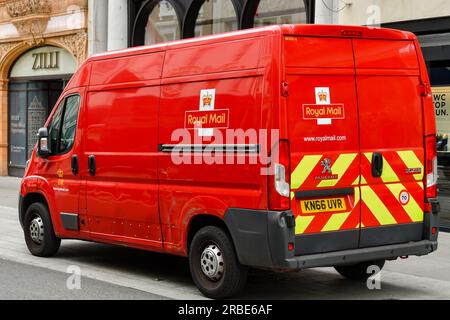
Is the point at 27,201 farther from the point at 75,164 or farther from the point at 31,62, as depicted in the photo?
the point at 31,62

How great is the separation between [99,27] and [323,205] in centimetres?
1500

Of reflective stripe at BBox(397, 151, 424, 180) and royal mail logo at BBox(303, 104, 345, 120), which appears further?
reflective stripe at BBox(397, 151, 424, 180)

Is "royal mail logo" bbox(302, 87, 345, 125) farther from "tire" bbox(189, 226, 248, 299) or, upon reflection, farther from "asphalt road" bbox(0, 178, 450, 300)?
"asphalt road" bbox(0, 178, 450, 300)

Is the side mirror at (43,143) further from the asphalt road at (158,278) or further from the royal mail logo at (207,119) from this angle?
the royal mail logo at (207,119)

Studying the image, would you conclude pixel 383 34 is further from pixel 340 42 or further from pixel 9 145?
pixel 9 145

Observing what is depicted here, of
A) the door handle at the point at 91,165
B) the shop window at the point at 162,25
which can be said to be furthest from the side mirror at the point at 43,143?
the shop window at the point at 162,25

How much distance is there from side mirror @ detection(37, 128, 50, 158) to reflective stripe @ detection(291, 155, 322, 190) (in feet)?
13.1

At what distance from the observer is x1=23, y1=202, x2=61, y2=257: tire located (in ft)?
32.9

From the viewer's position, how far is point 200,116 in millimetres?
7758

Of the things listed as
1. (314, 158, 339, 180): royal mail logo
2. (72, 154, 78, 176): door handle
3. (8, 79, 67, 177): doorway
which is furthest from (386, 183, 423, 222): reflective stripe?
(8, 79, 67, 177): doorway
